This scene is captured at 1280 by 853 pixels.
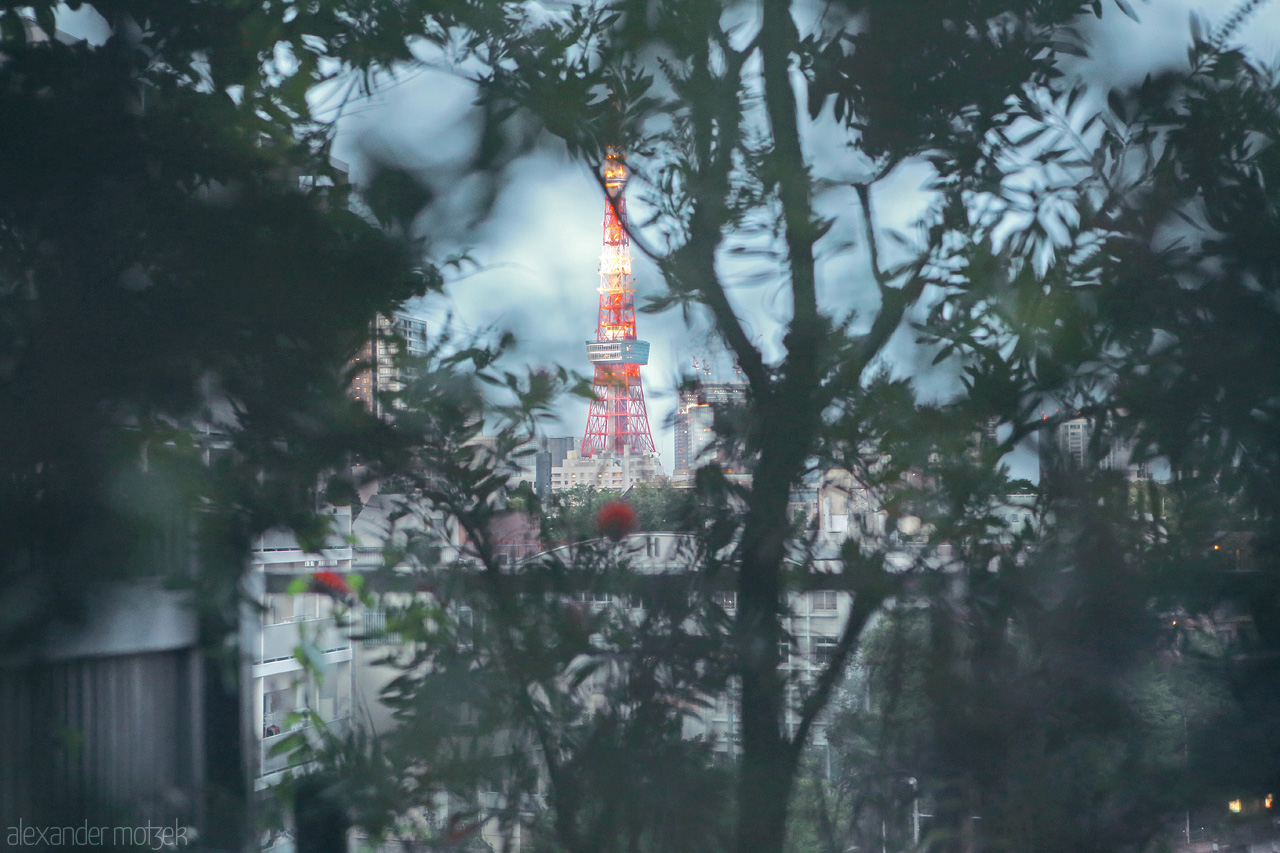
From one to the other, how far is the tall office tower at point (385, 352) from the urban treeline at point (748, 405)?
2 centimetres

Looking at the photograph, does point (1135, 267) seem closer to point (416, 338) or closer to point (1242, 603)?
point (1242, 603)

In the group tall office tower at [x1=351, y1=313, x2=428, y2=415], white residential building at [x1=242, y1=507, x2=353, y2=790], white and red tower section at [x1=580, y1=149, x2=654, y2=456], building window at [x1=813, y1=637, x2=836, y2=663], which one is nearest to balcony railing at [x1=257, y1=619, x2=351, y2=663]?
white residential building at [x1=242, y1=507, x2=353, y2=790]

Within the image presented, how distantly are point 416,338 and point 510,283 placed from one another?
0.13 metres

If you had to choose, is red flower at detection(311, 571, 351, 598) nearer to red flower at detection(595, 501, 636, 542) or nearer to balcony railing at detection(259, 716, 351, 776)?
balcony railing at detection(259, 716, 351, 776)

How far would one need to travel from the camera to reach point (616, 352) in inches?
43.1

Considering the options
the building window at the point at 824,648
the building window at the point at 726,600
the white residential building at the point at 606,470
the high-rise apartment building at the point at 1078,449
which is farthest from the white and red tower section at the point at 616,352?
the high-rise apartment building at the point at 1078,449

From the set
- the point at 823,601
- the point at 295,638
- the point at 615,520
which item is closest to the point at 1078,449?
the point at 823,601

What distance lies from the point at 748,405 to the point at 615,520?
8.0 inches

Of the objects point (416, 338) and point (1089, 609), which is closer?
point (1089, 609)

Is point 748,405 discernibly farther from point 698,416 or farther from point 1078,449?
point 1078,449

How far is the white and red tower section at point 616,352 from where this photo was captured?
109 cm

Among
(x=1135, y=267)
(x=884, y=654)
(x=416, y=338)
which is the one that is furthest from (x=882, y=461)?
(x=416, y=338)

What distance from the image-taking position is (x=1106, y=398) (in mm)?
971

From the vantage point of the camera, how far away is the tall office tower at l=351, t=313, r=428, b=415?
112 cm
